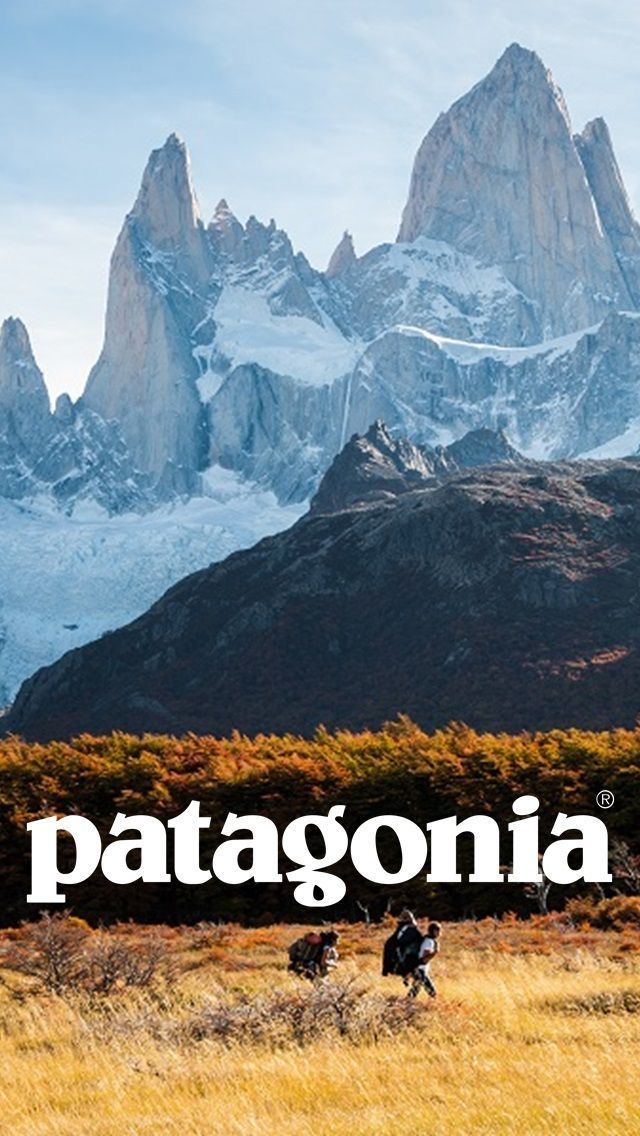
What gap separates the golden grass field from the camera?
45.9ft

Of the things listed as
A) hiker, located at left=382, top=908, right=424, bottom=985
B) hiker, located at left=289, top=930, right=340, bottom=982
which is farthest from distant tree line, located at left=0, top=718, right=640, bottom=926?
hiker, located at left=382, top=908, right=424, bottom=985

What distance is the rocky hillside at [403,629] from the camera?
4304 inches

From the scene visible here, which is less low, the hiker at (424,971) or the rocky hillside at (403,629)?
the rocky hillside at (403,629)

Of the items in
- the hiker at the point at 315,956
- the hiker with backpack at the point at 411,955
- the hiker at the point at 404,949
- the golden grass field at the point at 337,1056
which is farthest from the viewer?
the hiker at the point at 315,956

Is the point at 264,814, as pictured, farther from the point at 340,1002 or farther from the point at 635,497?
the point at 635,497

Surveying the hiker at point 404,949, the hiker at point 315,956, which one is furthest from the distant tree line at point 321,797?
Answer: the hiker at point 404,949

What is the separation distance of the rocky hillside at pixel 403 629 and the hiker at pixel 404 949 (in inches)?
2960

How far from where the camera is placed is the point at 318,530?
153 metres

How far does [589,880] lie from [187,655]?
329ft

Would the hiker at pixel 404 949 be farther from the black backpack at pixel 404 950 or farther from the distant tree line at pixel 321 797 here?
the distant tree line at pixel 321 797

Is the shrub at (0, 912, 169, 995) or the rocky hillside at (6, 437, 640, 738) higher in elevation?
the rocky hillside at (6, 437, 640, 738)

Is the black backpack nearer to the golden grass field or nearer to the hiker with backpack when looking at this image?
the hiker with backpack

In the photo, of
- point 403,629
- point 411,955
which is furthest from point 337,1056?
point 403,629

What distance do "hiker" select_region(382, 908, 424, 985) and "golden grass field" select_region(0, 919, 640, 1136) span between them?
0.35 m
